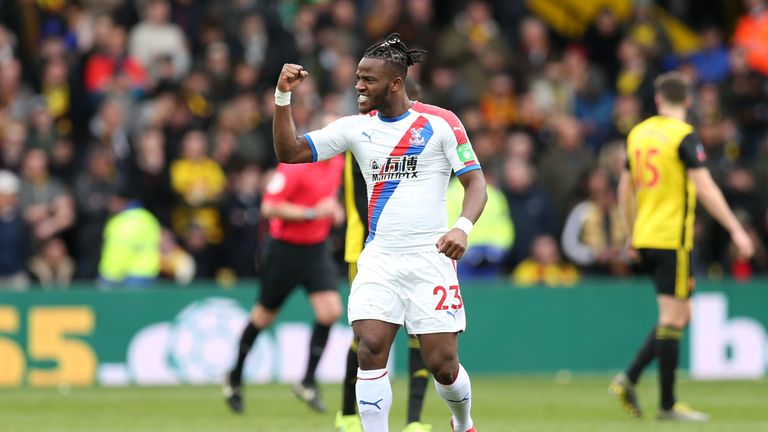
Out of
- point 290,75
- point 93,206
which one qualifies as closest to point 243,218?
point 93,206

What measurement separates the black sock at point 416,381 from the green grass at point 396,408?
2.84 ft

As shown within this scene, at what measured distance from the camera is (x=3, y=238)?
17297 mm

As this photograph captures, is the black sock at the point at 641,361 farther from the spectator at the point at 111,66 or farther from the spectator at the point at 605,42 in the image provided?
the spectator at the point at 605,42

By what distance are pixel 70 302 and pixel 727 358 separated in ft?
23.8

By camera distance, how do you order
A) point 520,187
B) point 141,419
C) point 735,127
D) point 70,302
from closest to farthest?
point 141,419 < point 70,302 < point 520,187 < point 735,127

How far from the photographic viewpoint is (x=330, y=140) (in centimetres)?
880

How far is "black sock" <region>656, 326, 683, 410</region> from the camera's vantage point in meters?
11.8

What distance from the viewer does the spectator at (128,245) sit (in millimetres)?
17609

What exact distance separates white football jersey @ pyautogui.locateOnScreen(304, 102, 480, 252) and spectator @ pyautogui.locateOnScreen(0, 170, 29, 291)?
9.34 metres

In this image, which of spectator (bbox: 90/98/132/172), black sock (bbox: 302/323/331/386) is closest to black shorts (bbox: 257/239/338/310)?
black sock (bbox: 302/323/331/386)

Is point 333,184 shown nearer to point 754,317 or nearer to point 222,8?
point 754,317

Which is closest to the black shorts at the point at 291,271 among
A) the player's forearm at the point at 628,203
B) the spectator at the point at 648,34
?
the player's forearm at the point at 628,203

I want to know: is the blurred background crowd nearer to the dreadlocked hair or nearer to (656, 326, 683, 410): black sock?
(656, 326, 683, 410): black sock

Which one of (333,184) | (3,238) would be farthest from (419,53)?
(3,238)
